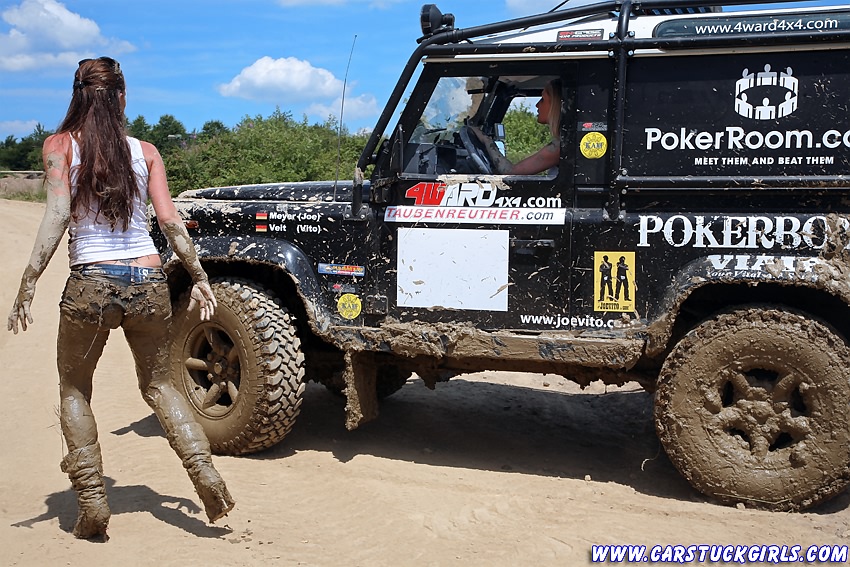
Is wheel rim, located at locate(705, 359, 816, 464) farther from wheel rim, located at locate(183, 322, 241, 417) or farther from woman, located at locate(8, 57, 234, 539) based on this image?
wheel rim, located at locate(183, 322, 241, 417)

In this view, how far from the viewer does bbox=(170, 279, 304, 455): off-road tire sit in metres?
5.01

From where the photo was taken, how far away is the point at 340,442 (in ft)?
18.5

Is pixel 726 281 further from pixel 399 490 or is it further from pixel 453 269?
pixel 399 490

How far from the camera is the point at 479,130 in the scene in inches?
201

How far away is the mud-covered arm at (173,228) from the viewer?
387cm

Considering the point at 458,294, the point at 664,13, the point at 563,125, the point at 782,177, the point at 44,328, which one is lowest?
the point at 44,328

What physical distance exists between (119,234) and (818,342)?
3.34 meters

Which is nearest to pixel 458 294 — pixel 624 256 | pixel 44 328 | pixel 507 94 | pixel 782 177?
pixel 624 256

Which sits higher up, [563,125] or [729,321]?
[563,125]

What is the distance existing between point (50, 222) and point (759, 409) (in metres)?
3.46

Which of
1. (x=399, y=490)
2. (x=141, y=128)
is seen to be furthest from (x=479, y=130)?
(x=141, y=128)

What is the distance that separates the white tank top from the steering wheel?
190 cm

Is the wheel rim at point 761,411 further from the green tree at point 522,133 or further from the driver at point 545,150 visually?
the green tree at point 522,133

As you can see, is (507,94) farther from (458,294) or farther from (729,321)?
(729,321)
